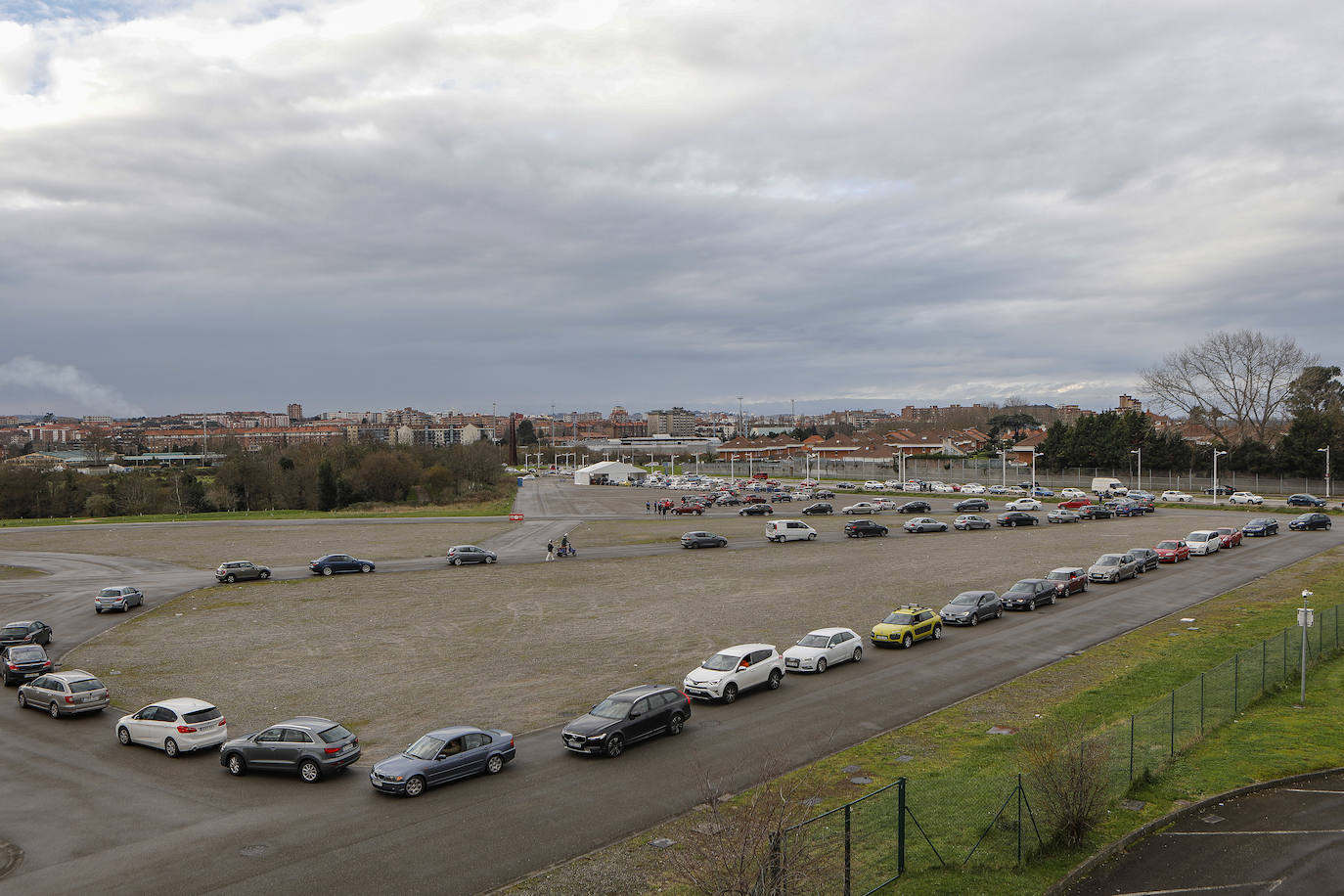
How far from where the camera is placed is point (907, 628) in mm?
28750

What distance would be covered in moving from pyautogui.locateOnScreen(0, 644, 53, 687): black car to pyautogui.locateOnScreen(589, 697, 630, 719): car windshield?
2011 cm

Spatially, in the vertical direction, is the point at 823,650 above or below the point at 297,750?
above

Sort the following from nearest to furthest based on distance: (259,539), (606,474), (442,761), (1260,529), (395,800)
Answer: (395,800) → (442,761) → (1260,529) → (259,539) → (606,474)

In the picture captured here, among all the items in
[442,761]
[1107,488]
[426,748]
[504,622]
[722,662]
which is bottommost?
[504,622]

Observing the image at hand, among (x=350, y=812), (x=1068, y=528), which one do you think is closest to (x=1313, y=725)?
(x=350, y=812)

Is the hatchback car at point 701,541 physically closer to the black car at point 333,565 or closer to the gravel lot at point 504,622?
the gravel lot at point 504,622

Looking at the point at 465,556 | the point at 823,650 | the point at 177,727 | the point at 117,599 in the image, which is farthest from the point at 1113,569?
the point at 117,599

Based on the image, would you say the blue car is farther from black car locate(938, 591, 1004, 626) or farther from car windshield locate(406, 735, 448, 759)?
black car locate(938, 591, 1004, 626)

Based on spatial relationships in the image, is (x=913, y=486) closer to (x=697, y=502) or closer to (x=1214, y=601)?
(x=697, y=502)

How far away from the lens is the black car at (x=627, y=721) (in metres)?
18.8

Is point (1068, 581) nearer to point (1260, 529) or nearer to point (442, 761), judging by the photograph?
point (442, 761)

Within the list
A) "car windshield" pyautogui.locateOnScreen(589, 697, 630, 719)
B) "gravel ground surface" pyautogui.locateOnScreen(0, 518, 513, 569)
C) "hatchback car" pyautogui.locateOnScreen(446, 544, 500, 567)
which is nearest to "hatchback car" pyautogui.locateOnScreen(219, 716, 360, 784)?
"car windshield" pyautogui.locateOnScreen(589, 697, 630, 719)

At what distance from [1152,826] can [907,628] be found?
45.4ft

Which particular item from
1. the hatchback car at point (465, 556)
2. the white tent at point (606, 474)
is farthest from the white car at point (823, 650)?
the white tent at point (606, 474)
